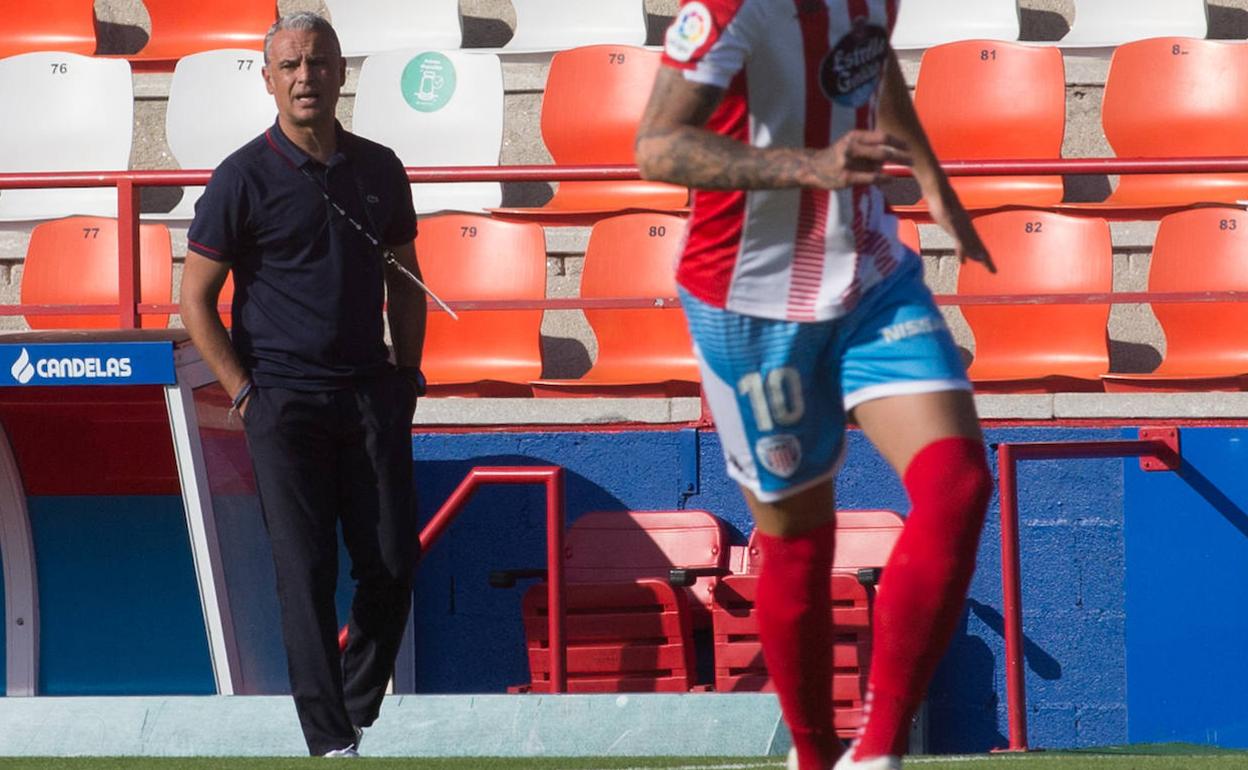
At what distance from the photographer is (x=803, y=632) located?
3.19 meters

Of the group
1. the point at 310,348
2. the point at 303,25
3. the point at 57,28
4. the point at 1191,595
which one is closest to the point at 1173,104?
the point at 1191,595

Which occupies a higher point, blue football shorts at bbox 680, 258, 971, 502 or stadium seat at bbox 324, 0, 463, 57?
stadium seat at bbox 324, 0, 463, 57

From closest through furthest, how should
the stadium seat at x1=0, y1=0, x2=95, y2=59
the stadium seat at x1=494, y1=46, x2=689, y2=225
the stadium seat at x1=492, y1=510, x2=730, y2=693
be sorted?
1. the stadium seat at x1=492, y1=510, x2=730, y2=693
2. the stadium seat at x1=494, y1=46, x2=689, y2=225
3. the stadium seat at x1=0, y1=0, x2=95, y2=59

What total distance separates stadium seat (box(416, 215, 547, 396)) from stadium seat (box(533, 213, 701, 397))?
0.81 ft

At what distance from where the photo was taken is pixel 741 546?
6.74 meters

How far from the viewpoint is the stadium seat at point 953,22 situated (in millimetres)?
9391

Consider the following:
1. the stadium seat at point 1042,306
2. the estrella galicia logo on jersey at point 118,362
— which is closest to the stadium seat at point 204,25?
the stadium seat at point 1042,306

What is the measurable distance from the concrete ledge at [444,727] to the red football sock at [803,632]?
93.3 inches

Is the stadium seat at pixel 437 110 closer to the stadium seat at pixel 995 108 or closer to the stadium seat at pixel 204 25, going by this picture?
the stadium seat at pixel 204 25

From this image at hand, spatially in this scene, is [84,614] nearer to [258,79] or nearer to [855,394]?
[258,79]

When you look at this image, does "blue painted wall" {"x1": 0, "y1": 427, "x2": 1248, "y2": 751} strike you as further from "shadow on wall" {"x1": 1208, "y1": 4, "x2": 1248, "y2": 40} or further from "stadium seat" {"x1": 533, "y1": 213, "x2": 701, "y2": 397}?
"shadow on wall" {"x1": 1208, "y1": 4, "x2": 1248, "y2": 40}

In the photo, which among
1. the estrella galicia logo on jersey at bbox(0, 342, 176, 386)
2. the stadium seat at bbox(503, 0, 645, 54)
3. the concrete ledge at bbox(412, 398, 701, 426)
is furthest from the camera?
the stadium seat at bbox(503, 0, 645, 54)

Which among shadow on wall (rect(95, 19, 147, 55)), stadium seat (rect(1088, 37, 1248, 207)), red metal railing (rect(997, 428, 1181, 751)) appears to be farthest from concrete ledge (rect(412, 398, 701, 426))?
shadow on wall (rect(95, 19, 147, 55))

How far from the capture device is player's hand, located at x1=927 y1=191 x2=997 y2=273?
304 cm
